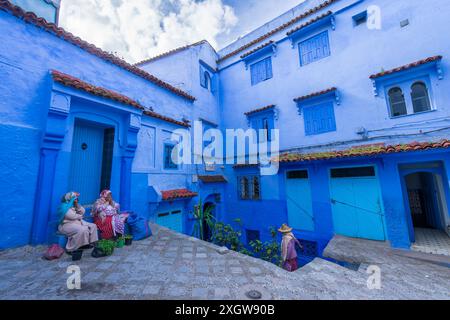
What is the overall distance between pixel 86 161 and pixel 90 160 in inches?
5.3

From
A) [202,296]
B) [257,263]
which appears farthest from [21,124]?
[257,263]

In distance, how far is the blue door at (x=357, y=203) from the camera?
7.60 metres

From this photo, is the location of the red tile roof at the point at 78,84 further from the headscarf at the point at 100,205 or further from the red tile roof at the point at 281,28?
the red tile roof at the point at 281,28

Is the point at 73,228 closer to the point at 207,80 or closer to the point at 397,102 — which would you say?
the point at 207,80

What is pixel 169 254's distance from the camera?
4891 millimetres

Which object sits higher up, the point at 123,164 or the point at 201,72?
the point at 201,72

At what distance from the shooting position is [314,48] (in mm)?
10133

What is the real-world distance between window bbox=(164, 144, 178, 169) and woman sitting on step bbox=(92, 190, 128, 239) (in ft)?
11.5

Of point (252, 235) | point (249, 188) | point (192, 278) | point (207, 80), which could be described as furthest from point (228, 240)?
point (207, 80)

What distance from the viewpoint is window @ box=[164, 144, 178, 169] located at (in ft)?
29.2

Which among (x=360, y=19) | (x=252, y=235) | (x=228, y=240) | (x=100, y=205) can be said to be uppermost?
(x=360, y=19)

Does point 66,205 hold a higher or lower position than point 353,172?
lower

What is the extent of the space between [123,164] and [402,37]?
12.2m
